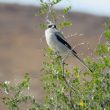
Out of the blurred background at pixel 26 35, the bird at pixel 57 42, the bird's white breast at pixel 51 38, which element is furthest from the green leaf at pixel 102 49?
the blurred background at pixel 26 35

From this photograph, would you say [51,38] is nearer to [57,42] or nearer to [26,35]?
[57,42]

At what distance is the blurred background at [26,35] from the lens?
22375 mm

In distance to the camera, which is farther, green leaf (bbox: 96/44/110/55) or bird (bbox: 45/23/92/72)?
bird (bbox: 45/23/92/72)

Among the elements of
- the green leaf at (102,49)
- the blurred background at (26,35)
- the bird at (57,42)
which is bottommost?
the green leaf at (102,49)

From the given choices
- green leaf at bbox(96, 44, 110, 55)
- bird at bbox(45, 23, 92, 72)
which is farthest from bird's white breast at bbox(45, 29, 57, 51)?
green leaf at bbox(96, 44, 110, 55)

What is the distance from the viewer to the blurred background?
73.4 feet

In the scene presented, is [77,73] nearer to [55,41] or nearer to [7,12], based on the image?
[55,41]

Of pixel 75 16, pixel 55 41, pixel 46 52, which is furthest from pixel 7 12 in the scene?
pixel 46 52

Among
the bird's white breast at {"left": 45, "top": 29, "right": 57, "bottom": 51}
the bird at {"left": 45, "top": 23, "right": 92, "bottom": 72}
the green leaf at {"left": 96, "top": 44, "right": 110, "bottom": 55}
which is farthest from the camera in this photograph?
the bird's white breast at {"left": 45, "top": 29, "right": 57, "bottom": 51}

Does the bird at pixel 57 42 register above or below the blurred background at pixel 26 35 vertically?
below

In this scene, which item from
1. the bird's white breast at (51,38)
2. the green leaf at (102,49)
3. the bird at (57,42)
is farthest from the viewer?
the bird's white breast at (51,38)

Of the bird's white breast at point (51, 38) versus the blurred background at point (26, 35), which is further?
the blurred background at point (26, 35)

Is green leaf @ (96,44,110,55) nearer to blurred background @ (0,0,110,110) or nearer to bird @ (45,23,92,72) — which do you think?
bird @ (45,23,92,72)

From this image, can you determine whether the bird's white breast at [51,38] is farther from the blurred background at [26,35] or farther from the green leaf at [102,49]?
the blurred background at [26,35]
